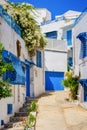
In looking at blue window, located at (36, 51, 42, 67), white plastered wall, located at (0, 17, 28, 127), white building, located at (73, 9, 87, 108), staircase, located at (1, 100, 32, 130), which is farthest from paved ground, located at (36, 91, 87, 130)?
blue window, located at (36, 51, 42, 67)

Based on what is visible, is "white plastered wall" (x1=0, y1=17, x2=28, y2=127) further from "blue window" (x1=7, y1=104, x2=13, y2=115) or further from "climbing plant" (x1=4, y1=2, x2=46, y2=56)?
"climbing plant" (x1=4, y1=2, x2=46, y2=56)

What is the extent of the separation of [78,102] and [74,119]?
224 inches

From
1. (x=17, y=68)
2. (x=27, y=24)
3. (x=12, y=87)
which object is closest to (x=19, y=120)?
(x=12, y=87)

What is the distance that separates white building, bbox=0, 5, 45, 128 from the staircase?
28 cm

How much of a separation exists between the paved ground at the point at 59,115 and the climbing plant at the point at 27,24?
176 inches

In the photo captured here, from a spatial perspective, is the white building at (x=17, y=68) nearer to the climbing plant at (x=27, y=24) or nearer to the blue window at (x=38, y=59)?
the blue window at (x=38, y=59)

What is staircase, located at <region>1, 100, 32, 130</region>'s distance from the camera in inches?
622

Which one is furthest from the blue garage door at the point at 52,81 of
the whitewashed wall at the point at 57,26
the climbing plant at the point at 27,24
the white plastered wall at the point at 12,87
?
the white plastered wall at the point at 12,87

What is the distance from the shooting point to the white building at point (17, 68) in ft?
53.7

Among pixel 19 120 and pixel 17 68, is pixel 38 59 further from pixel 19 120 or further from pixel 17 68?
pixel 19 120

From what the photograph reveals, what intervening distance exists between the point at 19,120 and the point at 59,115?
8.24 feet

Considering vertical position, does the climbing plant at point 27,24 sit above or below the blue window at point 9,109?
above

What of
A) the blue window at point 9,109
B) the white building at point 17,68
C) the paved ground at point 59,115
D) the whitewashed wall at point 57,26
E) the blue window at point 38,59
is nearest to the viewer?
the paved ground at point 59,115

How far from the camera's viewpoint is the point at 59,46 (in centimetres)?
3428
